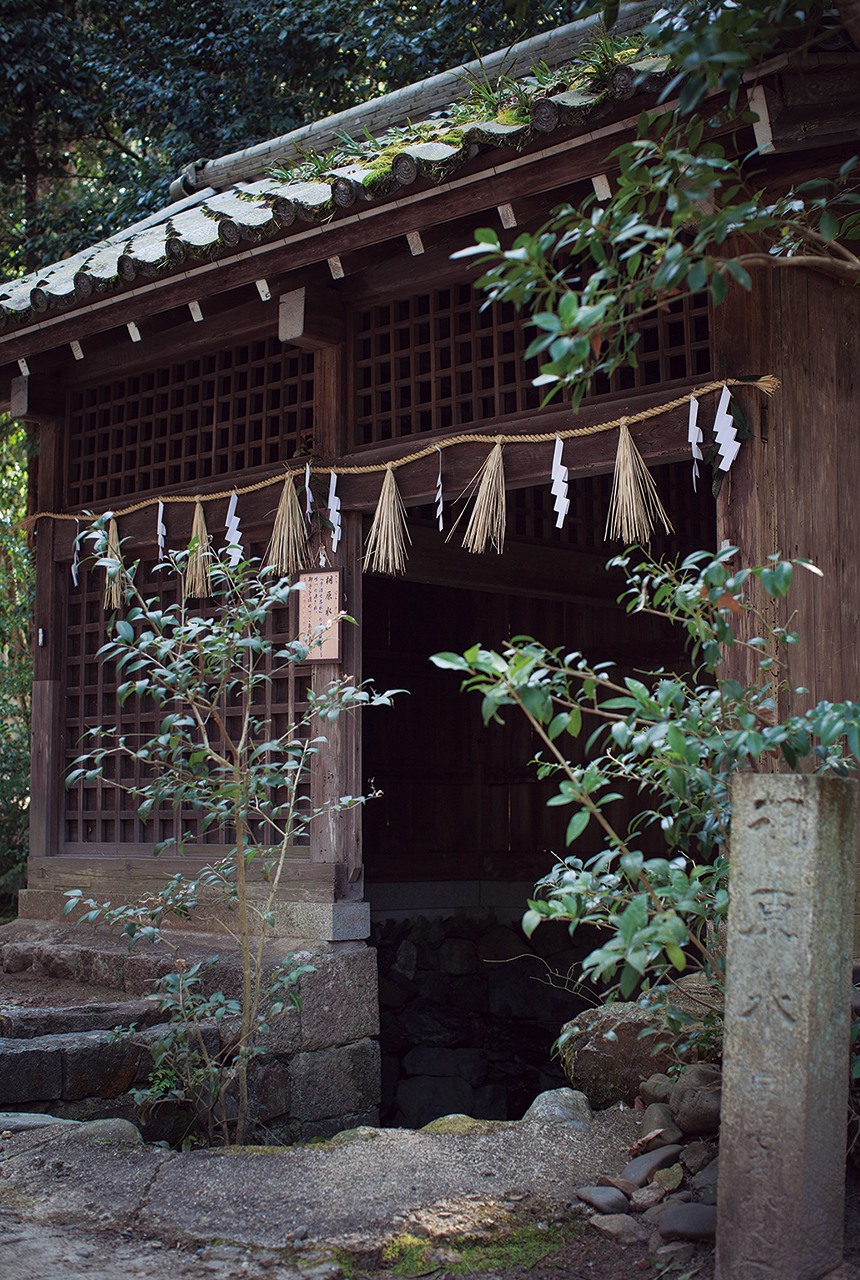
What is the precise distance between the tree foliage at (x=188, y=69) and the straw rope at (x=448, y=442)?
20.2ft

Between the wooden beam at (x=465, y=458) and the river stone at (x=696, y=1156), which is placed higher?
the wooden beam at (x=465, y=458)

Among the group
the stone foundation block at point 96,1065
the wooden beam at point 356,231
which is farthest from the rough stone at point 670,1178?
the wooden beam at point 356,231

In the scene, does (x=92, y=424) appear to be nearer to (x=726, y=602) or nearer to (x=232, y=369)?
(x=232, y=369)

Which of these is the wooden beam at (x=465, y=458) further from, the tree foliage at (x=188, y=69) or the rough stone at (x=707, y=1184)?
the tree foliage at (x=188, y=69)

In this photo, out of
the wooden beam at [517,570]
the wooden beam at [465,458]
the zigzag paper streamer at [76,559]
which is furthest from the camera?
the wooden beam at [517,570]

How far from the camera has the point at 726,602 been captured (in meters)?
3.10

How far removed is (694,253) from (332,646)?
3.55 meters

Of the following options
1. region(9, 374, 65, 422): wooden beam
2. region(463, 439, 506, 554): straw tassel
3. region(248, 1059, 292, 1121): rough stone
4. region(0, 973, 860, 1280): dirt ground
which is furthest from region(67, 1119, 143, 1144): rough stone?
region(9, 374, 65, 422): wooden beam

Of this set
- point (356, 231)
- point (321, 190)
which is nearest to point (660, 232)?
point (356, 231)

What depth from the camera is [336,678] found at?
231 inches

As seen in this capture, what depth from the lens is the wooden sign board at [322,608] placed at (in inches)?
229

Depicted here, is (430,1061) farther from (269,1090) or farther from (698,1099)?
(698,1099)

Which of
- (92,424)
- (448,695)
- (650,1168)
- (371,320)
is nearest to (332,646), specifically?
(371,320)

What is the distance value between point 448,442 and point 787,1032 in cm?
357
